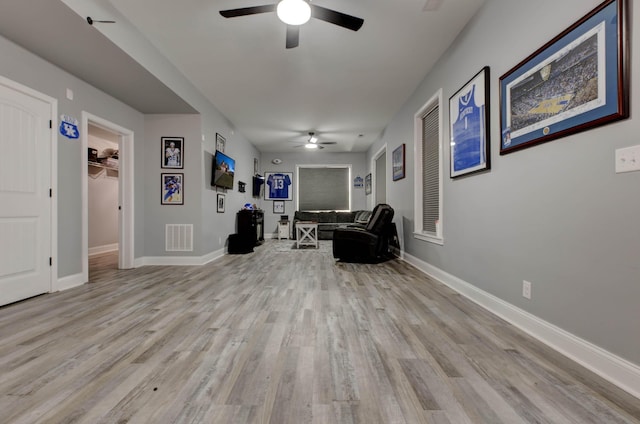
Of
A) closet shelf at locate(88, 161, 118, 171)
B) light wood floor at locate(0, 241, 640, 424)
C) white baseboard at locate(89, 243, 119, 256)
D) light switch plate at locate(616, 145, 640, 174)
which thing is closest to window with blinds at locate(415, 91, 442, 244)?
light wood floor at locate(0, 241, 640, 424)

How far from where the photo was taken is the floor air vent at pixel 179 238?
4648mm

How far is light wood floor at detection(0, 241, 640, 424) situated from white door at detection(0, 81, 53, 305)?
285mm

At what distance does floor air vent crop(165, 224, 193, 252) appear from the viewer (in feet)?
15.3

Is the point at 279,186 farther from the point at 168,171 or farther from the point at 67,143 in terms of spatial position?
the point at 67,143

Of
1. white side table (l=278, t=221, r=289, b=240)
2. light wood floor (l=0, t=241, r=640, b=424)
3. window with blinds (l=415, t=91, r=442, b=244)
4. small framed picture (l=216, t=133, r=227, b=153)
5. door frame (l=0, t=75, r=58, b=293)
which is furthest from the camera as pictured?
white side table (l=278, t=221, r=289, b=240)

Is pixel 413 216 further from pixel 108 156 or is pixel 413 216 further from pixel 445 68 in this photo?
pixel 108 156

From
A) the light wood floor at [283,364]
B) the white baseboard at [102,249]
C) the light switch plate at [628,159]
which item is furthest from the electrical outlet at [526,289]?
the white baseboard at [102,249]

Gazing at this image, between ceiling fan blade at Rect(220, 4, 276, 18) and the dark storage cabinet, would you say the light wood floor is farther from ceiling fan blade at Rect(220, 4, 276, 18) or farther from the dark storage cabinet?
the dark storage cabinet

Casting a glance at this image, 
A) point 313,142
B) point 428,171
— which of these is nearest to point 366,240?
point 428,171

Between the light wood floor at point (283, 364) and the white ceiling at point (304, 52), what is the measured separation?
2599 mm

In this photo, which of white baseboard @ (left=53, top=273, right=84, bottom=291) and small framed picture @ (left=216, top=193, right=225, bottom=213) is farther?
small framed picture @ (left=216, top=193, right=225, bottom=213)

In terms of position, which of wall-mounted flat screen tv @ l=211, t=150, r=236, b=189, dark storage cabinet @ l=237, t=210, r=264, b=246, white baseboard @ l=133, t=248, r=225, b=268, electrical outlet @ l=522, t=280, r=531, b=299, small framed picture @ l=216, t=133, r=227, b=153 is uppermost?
small framed picture @ l=216, t=133, r=227, b=153

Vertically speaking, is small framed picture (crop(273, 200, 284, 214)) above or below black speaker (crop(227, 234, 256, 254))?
above

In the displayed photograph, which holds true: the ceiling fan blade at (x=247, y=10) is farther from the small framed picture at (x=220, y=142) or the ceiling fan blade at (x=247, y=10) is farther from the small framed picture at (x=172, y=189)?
the small framed picture at (x=220, y=142)
